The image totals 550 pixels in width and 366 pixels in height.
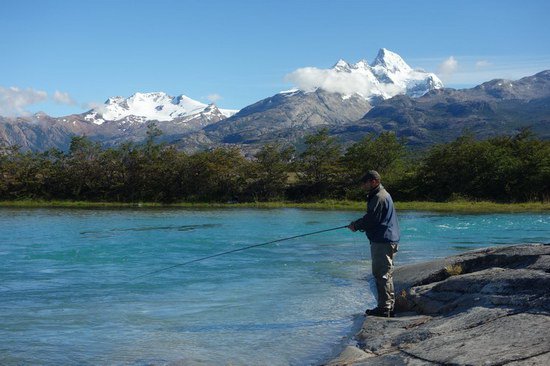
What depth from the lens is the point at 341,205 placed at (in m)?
53.3

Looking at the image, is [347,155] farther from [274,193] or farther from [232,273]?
[232,273]

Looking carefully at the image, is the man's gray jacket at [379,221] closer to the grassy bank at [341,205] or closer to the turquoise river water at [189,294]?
the turquoise river water at [189,294]

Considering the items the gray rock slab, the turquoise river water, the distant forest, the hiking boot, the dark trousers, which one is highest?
the distant forest

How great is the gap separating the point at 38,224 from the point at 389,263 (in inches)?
1203

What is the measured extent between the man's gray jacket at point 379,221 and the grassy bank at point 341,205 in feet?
120

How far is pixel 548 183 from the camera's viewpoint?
49.9 meters

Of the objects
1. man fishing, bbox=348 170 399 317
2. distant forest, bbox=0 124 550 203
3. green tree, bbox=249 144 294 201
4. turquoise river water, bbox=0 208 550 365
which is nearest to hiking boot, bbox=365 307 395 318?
man fishing, bbox=348 170 399 317

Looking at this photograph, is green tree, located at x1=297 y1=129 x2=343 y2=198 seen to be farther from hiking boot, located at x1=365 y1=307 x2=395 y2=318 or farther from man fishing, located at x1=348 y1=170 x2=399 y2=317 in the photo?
man fishing, located at x1=348 y1=170 x2=399 y2=317

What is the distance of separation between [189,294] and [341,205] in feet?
133

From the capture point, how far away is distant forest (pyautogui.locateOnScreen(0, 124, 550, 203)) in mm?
56406

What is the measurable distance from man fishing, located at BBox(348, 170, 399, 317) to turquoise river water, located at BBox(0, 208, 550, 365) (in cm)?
90

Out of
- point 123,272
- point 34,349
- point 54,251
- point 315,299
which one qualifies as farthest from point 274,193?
point 34,349

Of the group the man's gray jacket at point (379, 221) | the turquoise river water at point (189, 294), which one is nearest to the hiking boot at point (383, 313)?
the turquoise river water at point (189, 294)

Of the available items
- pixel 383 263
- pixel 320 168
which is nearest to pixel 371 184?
pixel 383 263
